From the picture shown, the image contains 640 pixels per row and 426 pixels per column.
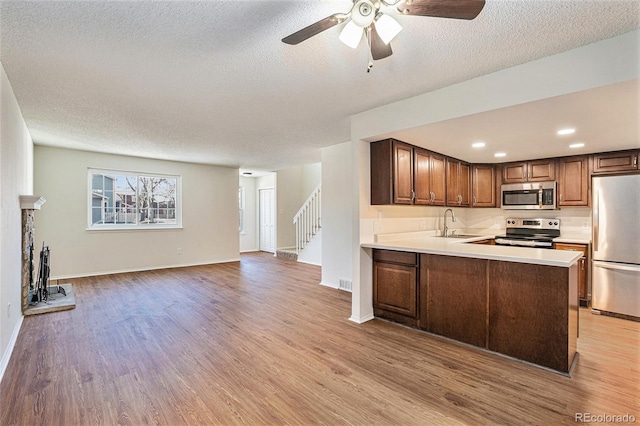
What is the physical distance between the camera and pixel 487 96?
256 cm

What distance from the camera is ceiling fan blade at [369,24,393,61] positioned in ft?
5.60

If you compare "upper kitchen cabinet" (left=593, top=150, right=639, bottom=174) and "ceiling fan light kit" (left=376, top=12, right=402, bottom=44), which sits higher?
"ceiling fan light kit" (left=376, top=12, right=402, bottom=44)

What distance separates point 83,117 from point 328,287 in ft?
13.8

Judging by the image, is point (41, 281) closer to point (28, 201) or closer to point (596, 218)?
point (28, 201)

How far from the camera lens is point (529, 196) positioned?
482cm

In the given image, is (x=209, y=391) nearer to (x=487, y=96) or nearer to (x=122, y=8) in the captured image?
(x=122, y=8)

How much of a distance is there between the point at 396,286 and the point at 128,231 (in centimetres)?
566

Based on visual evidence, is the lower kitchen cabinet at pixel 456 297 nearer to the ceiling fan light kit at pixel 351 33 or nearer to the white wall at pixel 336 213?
the white wall at pixel 336 213

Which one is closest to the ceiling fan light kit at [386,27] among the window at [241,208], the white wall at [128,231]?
the white wall at [128,231]

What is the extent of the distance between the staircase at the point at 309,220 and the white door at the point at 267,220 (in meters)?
1.67

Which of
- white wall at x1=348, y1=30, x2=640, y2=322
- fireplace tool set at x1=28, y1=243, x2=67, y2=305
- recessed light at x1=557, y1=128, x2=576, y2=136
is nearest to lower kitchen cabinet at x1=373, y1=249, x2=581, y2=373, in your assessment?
white wall at x1=348, y1=30, x2=640, y2=322

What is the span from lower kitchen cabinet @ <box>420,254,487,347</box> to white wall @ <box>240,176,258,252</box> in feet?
24.6

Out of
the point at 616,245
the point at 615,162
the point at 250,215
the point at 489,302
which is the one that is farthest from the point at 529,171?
the point at 250,215

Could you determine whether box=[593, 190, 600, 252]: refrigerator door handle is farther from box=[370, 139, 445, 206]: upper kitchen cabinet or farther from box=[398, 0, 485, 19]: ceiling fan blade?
box=[398, 0, 485, 19]: ceiling fan blade
